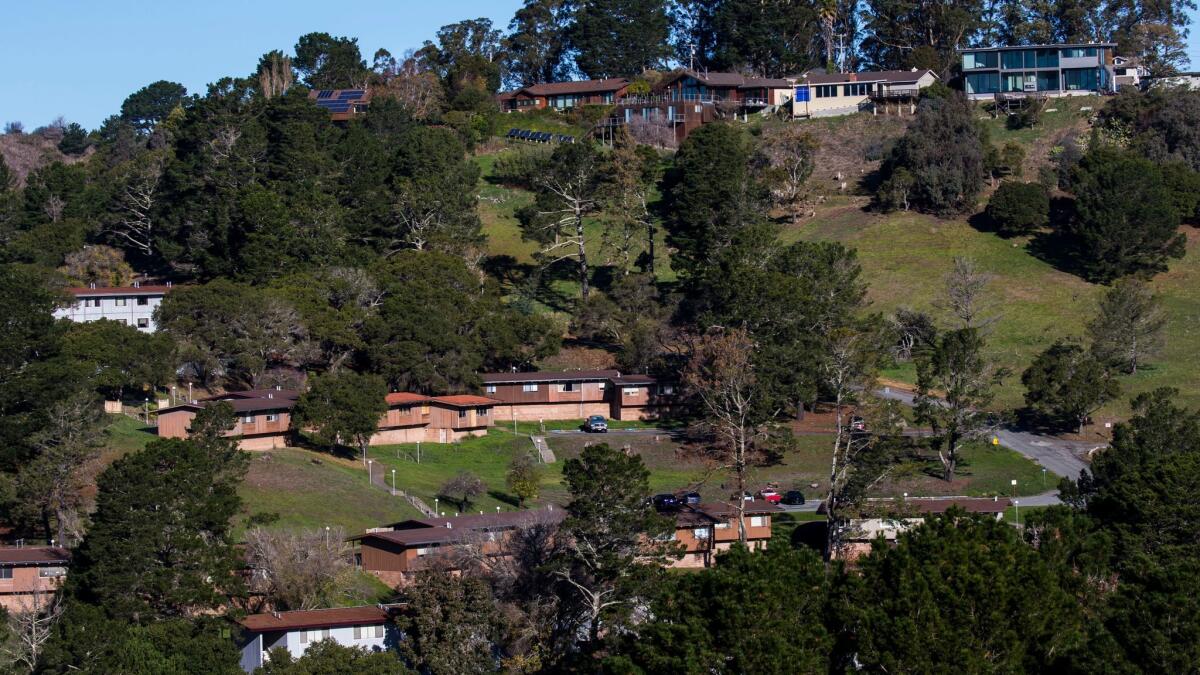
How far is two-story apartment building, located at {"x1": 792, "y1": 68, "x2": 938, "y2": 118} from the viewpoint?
13062cm

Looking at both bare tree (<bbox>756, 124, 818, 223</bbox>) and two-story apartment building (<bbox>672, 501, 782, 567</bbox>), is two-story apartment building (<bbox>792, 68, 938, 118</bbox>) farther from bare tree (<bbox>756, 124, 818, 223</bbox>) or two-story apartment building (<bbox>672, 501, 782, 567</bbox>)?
two-story apartment building (<bbox>672, 501, 782, 567</bbox>)

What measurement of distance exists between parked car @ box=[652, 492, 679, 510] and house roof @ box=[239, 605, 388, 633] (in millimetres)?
17282

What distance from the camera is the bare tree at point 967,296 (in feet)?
313

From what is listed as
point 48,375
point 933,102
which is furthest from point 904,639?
point 933,102

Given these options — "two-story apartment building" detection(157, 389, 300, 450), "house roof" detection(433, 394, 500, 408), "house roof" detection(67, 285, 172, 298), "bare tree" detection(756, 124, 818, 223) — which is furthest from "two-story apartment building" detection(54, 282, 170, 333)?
"bare tree" detection(756, 124, 818, 223)

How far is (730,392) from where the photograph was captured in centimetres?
7881

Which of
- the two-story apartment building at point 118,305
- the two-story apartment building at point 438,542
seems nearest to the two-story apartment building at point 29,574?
the two-story apartment building at point 438,542

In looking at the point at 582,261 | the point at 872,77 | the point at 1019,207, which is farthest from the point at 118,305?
the point at 872,77

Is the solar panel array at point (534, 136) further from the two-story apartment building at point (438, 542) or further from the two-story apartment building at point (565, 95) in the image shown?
the two-story apartment building at point (438, 542)

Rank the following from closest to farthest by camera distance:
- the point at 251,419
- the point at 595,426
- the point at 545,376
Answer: the point at 251,419 < the point at 595,426 < the point at 545,376

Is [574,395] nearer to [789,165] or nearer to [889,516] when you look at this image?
[889,516]

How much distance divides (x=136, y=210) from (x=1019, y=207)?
5632cm

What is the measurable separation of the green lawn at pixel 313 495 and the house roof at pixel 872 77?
6756 cm

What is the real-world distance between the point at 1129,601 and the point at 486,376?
49019 mm
